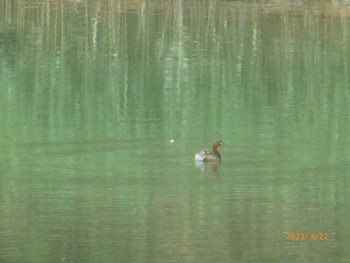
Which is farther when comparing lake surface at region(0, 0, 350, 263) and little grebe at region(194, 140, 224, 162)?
little grebe at region(194, 140, 224, 162)

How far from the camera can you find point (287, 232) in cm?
1089

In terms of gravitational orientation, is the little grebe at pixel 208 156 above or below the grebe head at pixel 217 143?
below

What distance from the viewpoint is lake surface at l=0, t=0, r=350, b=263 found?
10.8 m

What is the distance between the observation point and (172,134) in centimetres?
1499

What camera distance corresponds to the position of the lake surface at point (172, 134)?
10773 mm

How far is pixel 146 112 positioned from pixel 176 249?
6.12m

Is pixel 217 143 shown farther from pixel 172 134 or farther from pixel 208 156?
pixel 172 134
